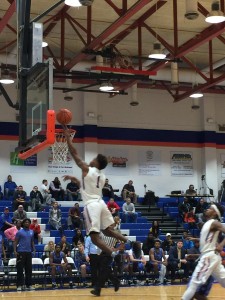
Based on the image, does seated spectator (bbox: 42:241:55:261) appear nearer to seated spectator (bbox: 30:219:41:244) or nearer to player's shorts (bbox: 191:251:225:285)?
seated spectator (bbox: 30:219:41:244)

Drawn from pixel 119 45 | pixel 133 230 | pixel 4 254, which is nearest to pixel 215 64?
pixel 119 45

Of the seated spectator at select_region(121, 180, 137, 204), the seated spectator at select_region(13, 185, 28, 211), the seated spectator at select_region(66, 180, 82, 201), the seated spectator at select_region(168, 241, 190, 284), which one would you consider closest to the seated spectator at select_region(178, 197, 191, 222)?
the seated spectator at select_region(121, 180, 137, 204)

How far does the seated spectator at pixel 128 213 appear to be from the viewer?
78.9ft

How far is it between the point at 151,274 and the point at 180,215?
7.00 metres

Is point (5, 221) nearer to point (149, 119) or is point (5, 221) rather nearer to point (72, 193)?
point (72, 193)

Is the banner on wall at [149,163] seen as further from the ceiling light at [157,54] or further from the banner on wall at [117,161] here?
the ceiling light at [157,54]

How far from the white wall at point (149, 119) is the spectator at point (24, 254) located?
445 inches

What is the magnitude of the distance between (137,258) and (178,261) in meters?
1.29

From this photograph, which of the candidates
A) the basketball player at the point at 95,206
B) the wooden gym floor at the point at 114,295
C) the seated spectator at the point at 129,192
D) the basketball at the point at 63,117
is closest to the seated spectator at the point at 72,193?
the seated spectator at the point at 129,192

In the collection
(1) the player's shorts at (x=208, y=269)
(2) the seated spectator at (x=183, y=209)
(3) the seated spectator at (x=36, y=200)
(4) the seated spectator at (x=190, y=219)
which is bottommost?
(1) the player's shorts at (x=208, y=269)

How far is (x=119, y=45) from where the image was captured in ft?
82.9

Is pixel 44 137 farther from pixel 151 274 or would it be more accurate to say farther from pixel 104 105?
pixel 104 105

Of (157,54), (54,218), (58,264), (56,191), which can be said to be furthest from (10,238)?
(157,54)

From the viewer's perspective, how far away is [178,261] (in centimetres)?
1883
